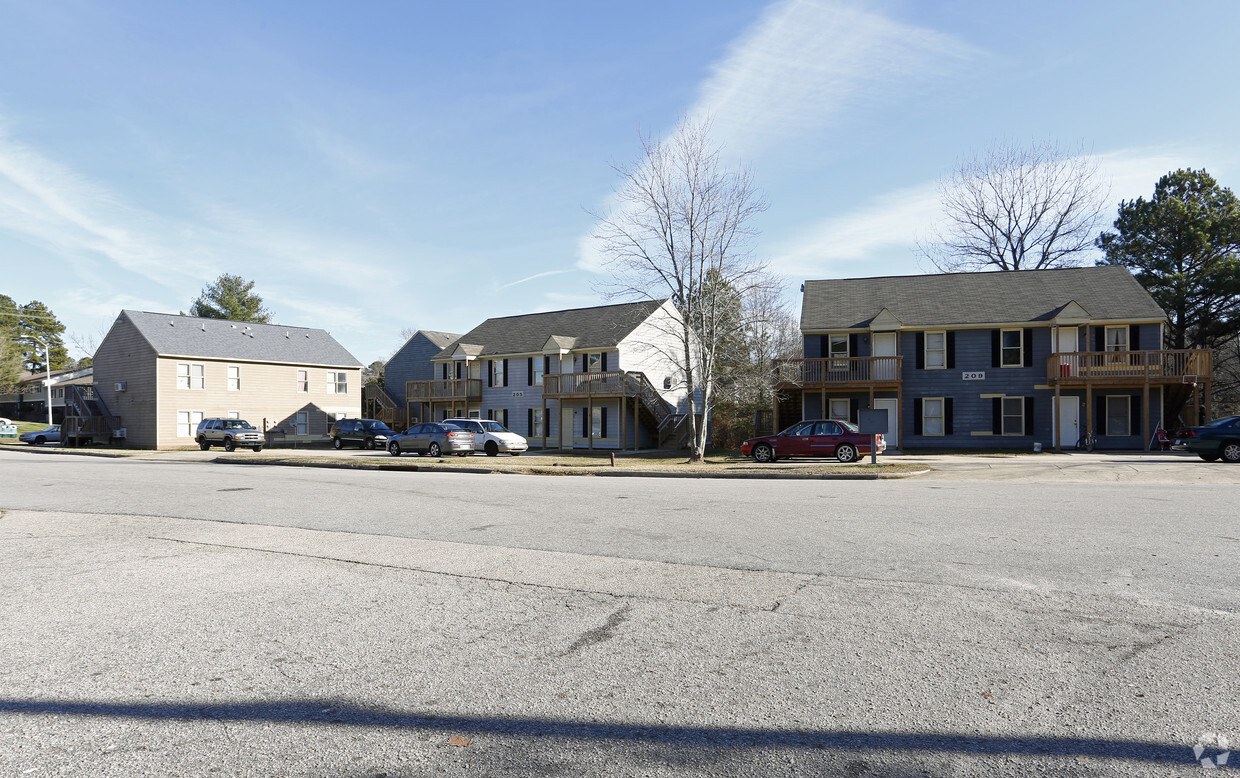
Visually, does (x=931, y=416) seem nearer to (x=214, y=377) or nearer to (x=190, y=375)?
(x=214, y=377)

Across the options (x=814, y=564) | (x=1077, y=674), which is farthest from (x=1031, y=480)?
(x=1077, y=674)

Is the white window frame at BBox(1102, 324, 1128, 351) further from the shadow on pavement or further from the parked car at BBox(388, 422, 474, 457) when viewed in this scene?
the shadow on pavement

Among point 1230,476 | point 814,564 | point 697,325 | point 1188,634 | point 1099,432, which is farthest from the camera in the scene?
point 1099,432

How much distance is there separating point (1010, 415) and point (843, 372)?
7328mm

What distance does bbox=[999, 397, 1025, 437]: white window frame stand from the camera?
33125 mm

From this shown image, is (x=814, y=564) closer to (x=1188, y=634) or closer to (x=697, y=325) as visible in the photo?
(x=1188, y=634)

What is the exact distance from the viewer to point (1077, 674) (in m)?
4.66

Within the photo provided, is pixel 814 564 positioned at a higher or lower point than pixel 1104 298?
lower

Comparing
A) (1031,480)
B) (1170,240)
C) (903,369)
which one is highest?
(1170,240)

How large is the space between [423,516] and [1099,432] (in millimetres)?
30892

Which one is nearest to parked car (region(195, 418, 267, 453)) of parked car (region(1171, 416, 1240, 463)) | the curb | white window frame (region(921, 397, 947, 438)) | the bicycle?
the curb

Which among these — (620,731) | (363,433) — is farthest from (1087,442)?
(363,433)

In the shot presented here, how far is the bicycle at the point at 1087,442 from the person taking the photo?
31.1m

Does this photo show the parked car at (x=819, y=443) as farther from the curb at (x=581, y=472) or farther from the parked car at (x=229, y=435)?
the parked car at (x=229, y=435)
